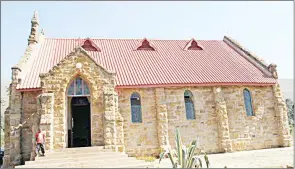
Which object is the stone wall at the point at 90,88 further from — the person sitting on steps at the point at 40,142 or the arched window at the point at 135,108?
the arched window at the point at 135,108

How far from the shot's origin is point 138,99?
16.3m

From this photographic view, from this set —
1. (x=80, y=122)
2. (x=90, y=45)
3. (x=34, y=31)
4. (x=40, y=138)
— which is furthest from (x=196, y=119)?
(x=34, y=31)

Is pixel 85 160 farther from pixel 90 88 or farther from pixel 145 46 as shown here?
pixel 145 46

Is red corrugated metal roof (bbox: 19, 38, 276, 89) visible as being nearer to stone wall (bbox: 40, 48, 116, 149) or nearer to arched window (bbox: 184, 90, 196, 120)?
arched window (bbox: 184, 90, 196, 120)

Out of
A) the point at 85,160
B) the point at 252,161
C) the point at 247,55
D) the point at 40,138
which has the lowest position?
the point at 252,161

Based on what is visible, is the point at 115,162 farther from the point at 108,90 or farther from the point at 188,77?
the point at 188,77

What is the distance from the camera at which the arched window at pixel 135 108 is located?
1605 centimetres

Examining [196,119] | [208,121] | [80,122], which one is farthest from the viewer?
[80,122]

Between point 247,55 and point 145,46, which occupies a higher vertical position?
point 145,46

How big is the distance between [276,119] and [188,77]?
6.84m

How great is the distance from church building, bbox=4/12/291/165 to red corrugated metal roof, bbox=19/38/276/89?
2.8 inches

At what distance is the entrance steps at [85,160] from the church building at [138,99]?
76cm

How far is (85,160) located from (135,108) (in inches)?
208

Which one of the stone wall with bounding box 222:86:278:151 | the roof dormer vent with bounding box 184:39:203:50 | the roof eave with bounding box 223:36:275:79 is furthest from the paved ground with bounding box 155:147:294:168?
the roof dormer vent with bounding box 184:39:203:50
